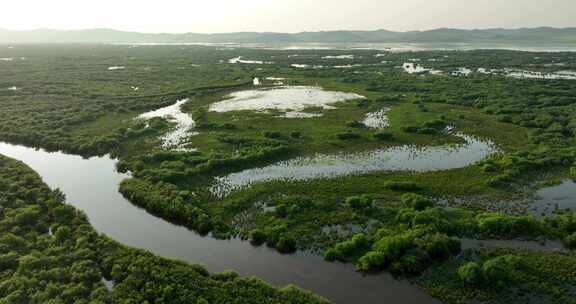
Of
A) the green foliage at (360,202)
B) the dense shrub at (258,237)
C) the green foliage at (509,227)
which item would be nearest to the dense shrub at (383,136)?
the green foliage at (360,202)

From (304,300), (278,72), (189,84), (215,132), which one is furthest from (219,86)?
(304,300)

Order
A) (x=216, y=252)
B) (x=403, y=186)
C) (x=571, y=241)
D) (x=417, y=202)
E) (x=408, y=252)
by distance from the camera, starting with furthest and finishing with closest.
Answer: (x=403, y=186)
(x=417, y=202)
(x=216, y=252)
(x=571, y=241)
(x=408, y=252)

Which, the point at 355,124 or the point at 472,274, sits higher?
the point at 355,124

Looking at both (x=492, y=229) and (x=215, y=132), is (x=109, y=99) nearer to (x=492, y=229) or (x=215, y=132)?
(x=215, y=132)

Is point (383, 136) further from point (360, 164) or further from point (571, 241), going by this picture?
point (571, 241)

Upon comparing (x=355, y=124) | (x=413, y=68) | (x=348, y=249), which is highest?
(x=413, y=68)

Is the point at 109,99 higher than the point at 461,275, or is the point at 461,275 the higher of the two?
the point at 109,99

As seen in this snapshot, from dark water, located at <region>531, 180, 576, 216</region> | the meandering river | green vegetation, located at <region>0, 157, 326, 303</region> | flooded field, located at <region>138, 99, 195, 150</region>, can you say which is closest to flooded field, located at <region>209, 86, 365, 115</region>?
flooded field, located at <region>138, 99, 195, 150</region>

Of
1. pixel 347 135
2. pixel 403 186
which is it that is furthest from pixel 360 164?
pixel 347 135
